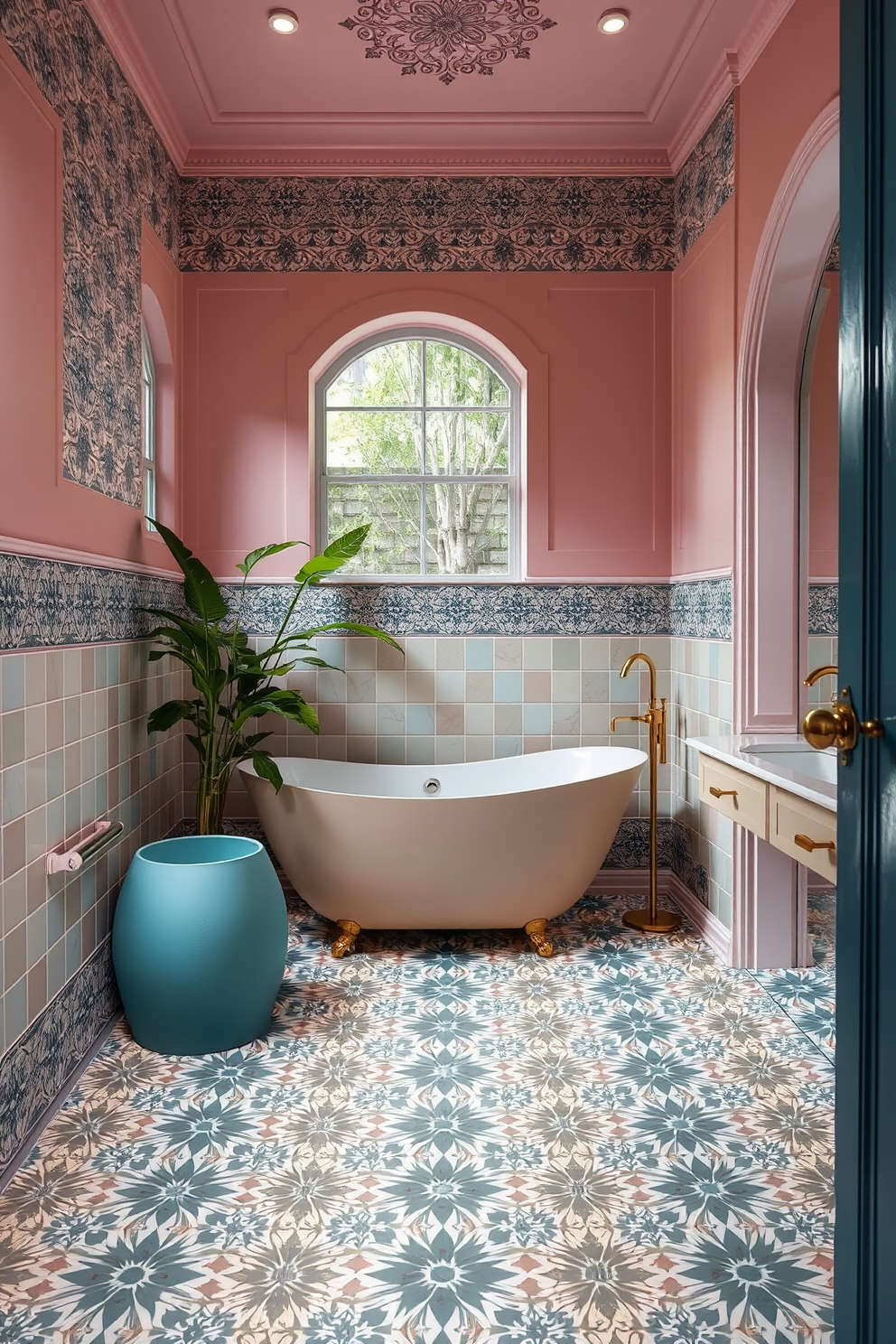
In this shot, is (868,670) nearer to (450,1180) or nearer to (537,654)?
(450,1180)

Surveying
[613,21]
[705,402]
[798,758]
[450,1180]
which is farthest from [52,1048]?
[613,21]

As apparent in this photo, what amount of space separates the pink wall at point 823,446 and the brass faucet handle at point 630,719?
33.8 inches

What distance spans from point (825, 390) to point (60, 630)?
256 centimetres

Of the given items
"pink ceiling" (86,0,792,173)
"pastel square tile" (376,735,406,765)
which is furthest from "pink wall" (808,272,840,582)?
"pastel square tile" (376,735,406,765)

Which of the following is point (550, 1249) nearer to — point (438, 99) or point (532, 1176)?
point (532, 1176)

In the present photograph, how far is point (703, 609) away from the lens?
11.6 feet

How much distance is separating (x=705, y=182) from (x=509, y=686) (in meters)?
2.11

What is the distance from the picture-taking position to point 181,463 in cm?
387

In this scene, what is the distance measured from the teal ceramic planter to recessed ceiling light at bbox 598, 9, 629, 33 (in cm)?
287

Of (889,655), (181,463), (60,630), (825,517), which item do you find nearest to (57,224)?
(60,630)

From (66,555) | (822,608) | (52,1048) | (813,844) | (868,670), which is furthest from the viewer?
(822,608)

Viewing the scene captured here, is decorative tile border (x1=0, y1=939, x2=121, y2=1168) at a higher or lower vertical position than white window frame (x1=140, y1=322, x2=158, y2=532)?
lower

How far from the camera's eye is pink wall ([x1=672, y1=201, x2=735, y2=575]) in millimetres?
3242

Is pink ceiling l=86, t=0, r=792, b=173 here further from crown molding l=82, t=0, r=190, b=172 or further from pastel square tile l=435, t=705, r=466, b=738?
pastel square tile l=435, t=705, r=466, b=738
